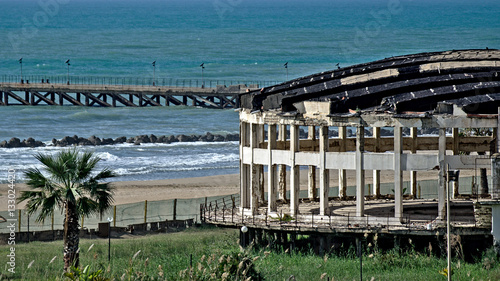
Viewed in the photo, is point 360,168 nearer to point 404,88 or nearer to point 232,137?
point 404,88

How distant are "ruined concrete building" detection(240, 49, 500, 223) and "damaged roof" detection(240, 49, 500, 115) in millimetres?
47

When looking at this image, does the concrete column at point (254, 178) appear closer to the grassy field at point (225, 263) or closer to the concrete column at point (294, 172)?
the grassy field at point (225, 263)

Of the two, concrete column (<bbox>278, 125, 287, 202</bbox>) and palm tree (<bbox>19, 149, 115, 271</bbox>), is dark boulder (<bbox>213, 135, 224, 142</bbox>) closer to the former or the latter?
concrete column (<bbox>278, 125, 287, 202</bbox>)

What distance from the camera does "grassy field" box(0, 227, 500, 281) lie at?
125ft

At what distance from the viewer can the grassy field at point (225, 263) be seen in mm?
38156

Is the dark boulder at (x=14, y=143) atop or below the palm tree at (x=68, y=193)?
atop

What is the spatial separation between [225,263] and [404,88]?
53.5 feet

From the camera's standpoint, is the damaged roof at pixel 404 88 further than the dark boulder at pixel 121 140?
No

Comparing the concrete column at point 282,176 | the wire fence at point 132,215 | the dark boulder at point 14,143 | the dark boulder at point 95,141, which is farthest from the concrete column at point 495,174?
the dark boulder at point 14,143

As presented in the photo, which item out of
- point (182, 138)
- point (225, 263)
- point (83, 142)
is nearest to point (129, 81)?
point (182, 138)

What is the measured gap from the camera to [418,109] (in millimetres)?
46781

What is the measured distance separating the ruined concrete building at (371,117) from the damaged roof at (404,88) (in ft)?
0.16

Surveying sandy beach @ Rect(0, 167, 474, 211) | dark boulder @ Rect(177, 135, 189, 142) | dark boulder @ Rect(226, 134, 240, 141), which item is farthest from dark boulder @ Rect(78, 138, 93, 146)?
sandy beach @ Rect(0, 167, 474, 211)

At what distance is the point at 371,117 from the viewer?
46.1 m
